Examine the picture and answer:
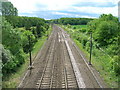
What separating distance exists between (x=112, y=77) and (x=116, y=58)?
2137 mm

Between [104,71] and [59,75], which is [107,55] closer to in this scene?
[104,71]

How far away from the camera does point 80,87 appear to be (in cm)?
1596

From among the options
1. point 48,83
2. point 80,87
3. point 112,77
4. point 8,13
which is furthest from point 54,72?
point 8,13

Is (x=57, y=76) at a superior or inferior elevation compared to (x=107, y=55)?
inferior

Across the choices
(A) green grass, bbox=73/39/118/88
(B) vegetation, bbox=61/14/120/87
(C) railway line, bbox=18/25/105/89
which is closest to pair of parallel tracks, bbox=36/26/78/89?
(C) railway line, bbox=18/25/105/89

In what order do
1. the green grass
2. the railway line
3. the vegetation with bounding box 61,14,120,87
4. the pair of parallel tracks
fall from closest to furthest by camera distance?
the pair of parallel tracks
the railway line
the green grass
the vegetation with bounding box 61,14,120,87

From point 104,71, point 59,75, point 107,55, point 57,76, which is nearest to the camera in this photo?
point 57,76

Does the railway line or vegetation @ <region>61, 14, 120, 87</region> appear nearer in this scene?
the railway line

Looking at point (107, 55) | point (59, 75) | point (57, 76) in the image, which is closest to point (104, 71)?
point (59, 75)

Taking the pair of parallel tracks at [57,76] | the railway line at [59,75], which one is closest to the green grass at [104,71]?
the railway line at [59,75]

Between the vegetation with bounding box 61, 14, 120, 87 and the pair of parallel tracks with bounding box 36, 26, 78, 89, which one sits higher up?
the vegetation with bounding box 61, 14, 120, 87

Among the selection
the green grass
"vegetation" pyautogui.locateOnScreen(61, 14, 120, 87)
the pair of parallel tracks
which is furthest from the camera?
"vegetation" pyautogui.locateOnScreen(61, 14, 120, 87)

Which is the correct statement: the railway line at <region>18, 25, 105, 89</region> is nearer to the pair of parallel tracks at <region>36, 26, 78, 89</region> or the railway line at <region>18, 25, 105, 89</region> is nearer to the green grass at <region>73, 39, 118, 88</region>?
the pair of parallel tracks at <region>36, 26, 78, 89</region>

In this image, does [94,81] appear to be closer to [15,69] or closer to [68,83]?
[68,83]
